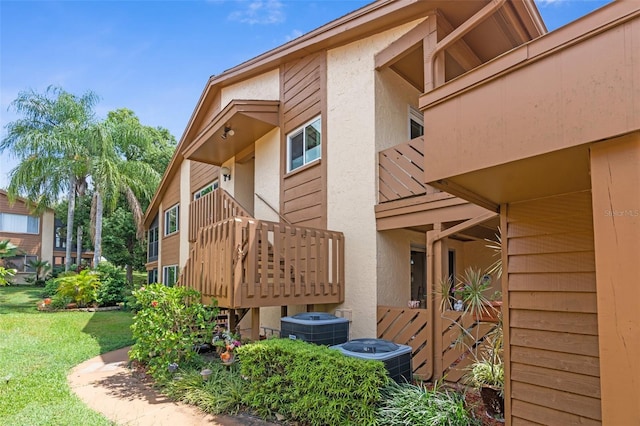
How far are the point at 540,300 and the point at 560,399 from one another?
76 centimetres

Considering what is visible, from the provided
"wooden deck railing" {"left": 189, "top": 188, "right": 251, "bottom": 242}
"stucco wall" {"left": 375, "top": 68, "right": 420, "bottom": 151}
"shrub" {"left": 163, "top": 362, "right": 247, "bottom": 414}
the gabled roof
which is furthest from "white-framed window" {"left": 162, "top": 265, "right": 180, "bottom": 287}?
"stucco wall" {"left": 375, "top": 68, "right": 420, "bottom": 151}

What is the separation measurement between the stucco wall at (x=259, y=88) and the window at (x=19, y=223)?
24.7m

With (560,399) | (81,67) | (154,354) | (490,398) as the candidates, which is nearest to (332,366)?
(490,398)

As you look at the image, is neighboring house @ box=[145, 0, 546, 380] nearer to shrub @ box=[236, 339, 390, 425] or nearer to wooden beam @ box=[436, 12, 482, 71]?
wooden beam @ box=[436, 12, 482, 71]

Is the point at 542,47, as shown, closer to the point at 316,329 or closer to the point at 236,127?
the point at 316,329

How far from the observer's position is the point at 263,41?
11.8 meters

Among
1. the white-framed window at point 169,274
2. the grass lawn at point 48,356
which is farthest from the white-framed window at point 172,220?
the grass lawn at point 48,356

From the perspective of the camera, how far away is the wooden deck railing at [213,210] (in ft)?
30.4

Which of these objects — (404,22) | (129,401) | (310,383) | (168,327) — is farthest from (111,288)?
(404,22)

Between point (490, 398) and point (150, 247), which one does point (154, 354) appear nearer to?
point (490, 398)

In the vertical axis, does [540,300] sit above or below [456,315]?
above

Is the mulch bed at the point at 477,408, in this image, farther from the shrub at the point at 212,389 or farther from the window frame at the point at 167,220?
the window frame at the point at 167,220

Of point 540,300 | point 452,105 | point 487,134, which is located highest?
point 452,105

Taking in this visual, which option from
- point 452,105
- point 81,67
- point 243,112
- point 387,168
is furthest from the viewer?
point 81,67
